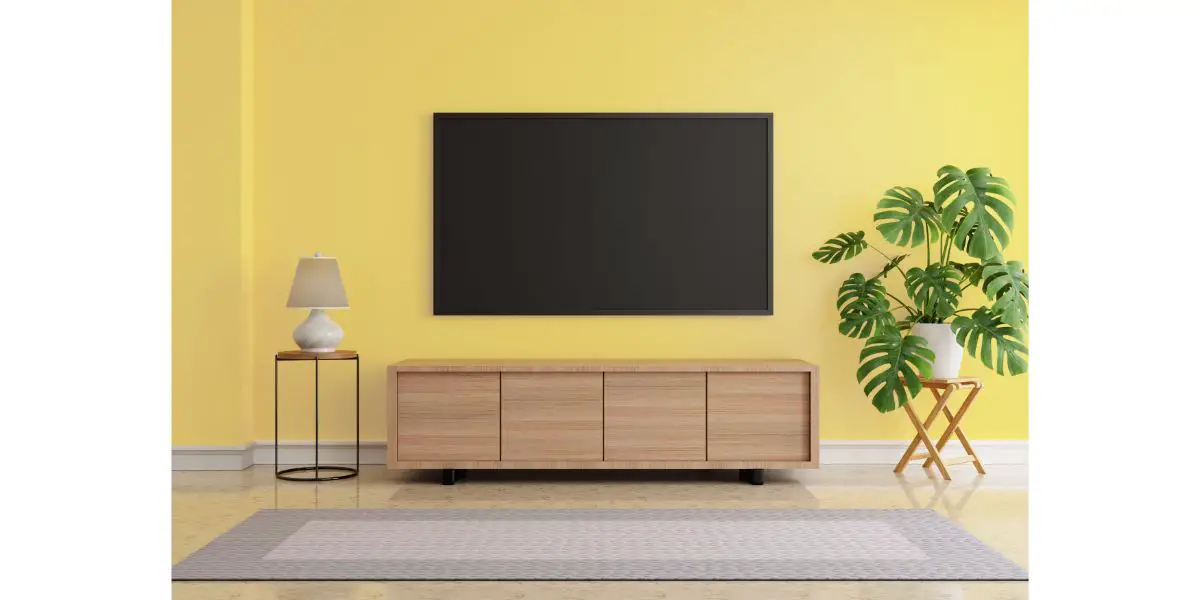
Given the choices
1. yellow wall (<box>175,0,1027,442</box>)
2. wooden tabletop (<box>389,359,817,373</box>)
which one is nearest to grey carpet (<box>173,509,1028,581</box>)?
wooden tabletop (<box>389,359,817,373</box>)

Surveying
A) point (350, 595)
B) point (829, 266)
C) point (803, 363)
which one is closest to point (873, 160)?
point (829, 266)

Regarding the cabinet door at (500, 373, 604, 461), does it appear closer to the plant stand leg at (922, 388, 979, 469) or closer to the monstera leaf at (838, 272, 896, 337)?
the monstera leaf at (838, 272, 896, 337)

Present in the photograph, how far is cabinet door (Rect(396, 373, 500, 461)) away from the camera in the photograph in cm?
504

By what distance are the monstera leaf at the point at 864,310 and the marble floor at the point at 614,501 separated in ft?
2.38

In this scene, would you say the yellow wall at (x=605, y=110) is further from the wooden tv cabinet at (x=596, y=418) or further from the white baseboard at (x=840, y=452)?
the wooden tv cabinet at (x=596, y=418)

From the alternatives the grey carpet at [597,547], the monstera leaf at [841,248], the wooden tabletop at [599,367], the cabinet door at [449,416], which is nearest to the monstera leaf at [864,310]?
the monstera leaf at [841,248]

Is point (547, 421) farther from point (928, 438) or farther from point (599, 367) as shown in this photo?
point (928, 438)

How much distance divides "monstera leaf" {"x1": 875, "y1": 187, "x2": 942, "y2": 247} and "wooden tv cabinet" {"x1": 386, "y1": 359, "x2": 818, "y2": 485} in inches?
32.4

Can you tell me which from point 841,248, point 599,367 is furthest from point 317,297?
point 841,248

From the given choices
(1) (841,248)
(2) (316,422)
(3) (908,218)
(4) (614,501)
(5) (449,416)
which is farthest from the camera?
(1) (841,248)

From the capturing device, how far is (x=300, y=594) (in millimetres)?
3100

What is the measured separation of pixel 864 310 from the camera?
5.32 meters

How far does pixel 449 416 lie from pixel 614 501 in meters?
0.92
